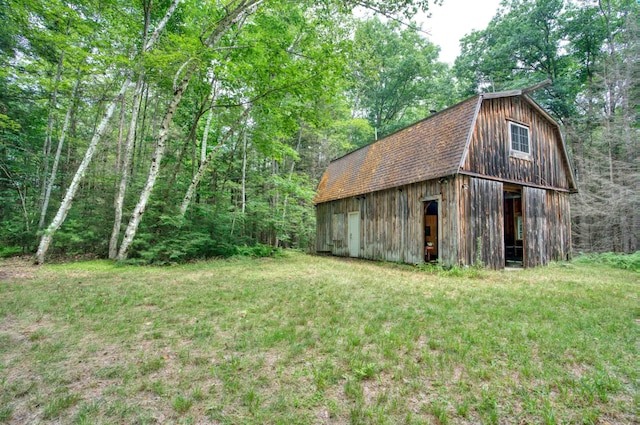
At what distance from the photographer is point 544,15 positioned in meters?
18.3

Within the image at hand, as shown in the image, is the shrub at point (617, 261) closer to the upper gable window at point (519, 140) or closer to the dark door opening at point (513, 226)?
the dark door opening at point (513, 226)

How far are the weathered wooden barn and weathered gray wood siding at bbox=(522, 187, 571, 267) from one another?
4 centimetres

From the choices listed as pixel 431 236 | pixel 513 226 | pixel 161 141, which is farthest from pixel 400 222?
pixel 161 141

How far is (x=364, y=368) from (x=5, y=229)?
1377 cm

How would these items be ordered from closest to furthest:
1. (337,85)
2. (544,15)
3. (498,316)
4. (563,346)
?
(563,346), (498,316), (337,85), (544,15)

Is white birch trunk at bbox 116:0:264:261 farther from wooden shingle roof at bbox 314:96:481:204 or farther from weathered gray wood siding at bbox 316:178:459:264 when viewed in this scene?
weathered gray wood siding at bbox 316:178:459:264

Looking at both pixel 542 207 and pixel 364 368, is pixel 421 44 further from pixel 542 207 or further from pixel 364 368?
pixel 364 368

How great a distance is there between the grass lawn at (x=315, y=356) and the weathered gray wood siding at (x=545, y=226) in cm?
487

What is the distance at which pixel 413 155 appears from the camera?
1048cm

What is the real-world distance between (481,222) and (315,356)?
8.08m

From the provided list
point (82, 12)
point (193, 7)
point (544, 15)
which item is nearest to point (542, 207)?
point (193, 7)

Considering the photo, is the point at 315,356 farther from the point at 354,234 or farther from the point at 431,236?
the point at 354,234

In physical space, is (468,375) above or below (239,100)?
below

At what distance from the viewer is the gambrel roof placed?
8852 millimetres
